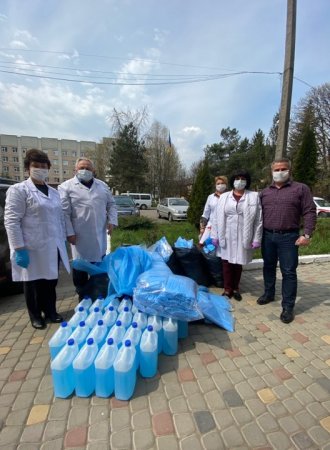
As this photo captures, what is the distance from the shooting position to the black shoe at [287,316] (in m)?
3.18

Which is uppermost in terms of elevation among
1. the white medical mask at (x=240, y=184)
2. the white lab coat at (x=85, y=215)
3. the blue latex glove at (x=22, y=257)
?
the white medical mask at (x=240, y=184)

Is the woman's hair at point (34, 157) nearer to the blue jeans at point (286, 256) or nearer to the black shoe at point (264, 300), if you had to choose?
the blue jeans at point (286, 256)

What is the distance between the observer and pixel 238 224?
354cm

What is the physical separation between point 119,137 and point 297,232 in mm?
32025

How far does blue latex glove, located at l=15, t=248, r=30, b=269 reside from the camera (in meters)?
2.72

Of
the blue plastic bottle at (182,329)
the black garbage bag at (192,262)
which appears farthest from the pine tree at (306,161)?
the blue plastic bottle at (182,329)

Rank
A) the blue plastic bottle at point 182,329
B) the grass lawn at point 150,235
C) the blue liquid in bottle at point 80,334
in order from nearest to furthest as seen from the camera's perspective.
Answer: the blue liquid in bottle at point 80,334, the blue plastic bottle at point 182,329, the grass lawn at point 150,235

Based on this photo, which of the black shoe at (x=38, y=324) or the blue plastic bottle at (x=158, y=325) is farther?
the black shoe at (x=38, y=324)

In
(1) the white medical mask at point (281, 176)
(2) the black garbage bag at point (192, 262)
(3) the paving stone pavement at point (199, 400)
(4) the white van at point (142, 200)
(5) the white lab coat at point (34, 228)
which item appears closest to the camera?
(3) the paving stone pavement at point (199, 400)

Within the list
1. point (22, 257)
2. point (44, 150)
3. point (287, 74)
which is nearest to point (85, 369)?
point (22, 257)

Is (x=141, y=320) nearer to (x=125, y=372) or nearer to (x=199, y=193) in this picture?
(x=125, y=372)

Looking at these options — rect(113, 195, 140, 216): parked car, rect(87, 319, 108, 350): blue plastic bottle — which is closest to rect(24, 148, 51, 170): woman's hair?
rect(87, 319, 108, 350): blue plastic bottle

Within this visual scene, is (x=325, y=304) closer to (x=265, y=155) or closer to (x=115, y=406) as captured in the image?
(x=115, y=406)

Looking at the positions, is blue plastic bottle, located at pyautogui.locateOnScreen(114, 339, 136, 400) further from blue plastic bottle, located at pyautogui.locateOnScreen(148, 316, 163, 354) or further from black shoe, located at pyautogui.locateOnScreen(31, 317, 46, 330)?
black shoe, located at pyautogui.locateOnScreen(31, 317, 46, 330)
